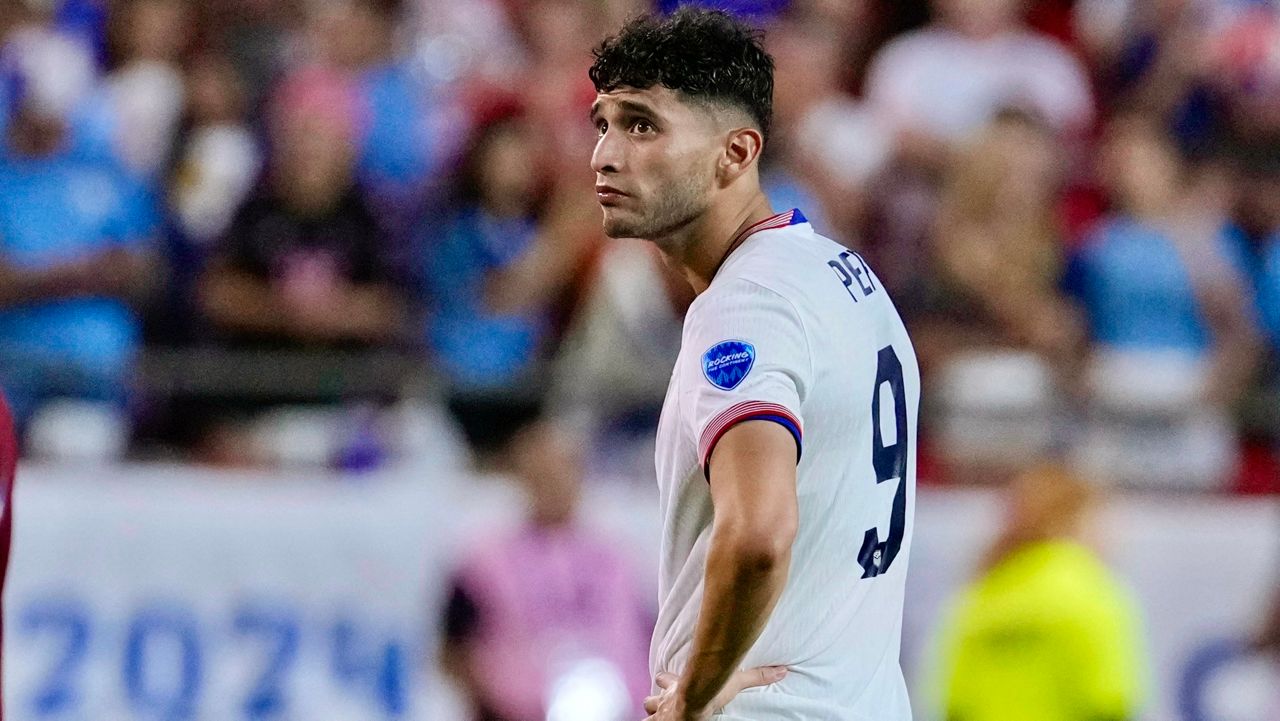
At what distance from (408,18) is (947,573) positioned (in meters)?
4.24

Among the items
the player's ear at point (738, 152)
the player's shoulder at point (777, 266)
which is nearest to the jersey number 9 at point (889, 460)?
the player's shoulder at point (777, 266)

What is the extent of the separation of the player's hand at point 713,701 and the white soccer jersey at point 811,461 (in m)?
0.02

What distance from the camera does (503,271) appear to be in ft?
27.4

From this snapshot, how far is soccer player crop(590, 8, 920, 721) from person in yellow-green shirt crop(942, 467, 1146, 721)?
4.08m

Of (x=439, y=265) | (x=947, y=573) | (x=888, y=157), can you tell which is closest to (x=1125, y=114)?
(x=888, y=157)

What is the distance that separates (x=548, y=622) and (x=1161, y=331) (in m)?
3.05

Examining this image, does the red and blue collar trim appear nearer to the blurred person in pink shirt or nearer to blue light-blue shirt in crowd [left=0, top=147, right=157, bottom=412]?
the blurred person in pink shirt

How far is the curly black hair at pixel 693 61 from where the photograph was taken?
365 cm

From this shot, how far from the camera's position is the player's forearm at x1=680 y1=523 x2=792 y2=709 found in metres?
3.20

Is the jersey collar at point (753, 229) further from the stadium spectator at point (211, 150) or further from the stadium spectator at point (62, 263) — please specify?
the stadium spectator at point (211, 150)

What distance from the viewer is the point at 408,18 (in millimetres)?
10234

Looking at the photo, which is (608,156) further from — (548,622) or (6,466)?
(548,622)

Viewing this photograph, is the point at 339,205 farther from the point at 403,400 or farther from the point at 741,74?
the point at 741,74

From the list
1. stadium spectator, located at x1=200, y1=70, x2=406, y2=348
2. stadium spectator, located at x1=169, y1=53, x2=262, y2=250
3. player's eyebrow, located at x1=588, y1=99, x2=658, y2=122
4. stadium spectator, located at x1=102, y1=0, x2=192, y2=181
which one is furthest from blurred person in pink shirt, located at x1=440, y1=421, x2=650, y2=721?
player's eyebrow, located at x1=588, y1=99, x2=658, y2=122
